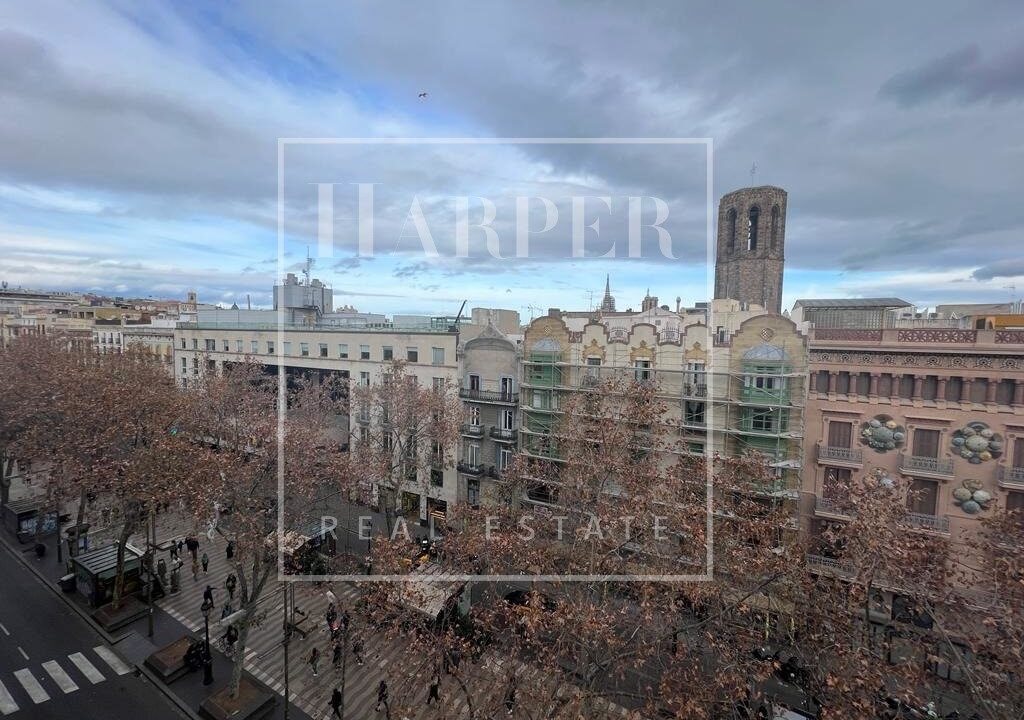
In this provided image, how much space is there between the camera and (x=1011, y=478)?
21.4m

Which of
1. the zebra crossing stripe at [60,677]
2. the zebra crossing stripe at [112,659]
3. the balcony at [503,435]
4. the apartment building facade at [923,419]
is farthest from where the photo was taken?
the balcony at [503,435]

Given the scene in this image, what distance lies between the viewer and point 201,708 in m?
17.8

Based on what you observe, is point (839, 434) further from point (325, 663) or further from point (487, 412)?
point (325, 663)

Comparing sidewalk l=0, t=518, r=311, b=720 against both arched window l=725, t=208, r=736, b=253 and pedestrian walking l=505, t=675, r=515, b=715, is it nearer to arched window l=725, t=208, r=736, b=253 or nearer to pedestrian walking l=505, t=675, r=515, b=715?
pedestrian walking l=505, t=675, r=515, b=715

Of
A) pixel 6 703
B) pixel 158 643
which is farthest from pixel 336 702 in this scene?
pixel 6 703

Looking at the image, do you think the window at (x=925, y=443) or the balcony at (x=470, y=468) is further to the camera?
the balcony at (x=470, y=468)

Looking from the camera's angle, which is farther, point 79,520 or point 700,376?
point 700,376

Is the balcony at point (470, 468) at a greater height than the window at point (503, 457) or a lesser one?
lesser

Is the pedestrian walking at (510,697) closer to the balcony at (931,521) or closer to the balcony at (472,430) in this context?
the balcony at (931,521)

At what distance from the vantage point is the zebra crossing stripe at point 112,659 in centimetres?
1989

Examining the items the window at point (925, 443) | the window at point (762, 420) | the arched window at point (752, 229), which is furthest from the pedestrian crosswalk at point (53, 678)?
the arched window at point (752, 229)

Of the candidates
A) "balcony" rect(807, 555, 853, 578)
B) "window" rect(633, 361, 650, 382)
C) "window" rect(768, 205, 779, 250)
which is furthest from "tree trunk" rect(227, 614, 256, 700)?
"window" rect(768, 205, 779, 250)

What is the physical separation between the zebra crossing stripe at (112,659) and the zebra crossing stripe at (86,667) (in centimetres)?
46

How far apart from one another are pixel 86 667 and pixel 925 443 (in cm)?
3657
